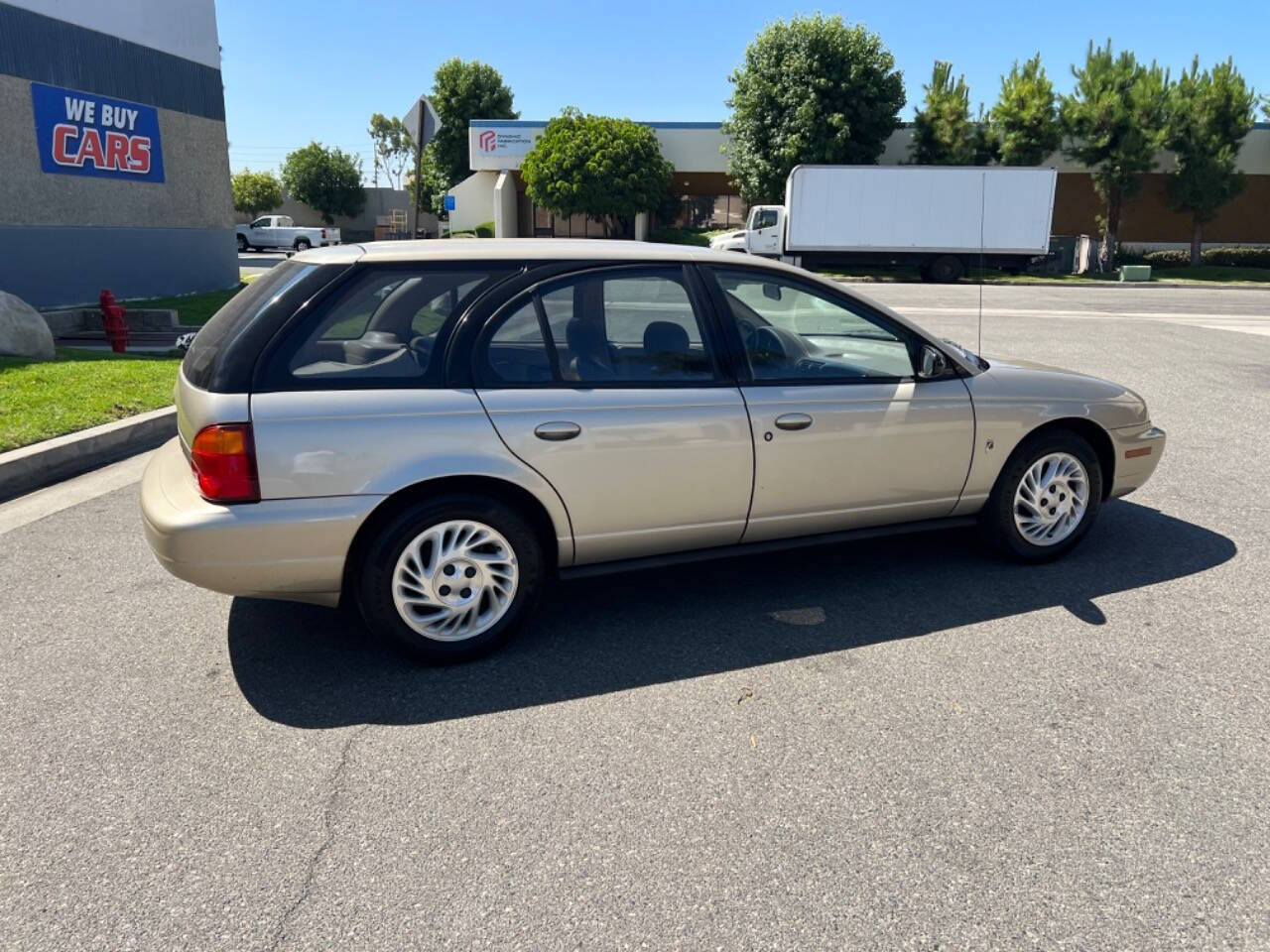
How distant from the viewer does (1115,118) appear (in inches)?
1415

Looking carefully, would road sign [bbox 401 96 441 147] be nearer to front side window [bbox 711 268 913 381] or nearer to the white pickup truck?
front side window [bbox 711 268 913 381]

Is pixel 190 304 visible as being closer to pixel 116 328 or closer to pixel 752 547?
pixel 116 328

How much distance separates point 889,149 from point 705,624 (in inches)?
1616

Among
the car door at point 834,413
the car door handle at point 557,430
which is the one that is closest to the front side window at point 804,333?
the car door at point 834,413

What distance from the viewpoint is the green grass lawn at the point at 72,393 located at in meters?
6.83

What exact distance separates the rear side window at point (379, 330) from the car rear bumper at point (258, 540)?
0.45 metres

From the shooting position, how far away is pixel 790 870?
99.2 inches

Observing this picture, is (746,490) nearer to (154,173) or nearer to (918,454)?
(918,454)

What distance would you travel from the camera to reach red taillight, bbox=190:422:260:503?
328 cm

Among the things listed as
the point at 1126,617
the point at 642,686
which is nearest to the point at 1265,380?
the point at 1126,617

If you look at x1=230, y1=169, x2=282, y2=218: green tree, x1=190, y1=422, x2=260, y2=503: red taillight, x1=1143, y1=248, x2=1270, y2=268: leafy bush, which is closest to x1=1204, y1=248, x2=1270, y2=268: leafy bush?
x1=1143, y1=248, x2=1270, y2=268: leafy bush

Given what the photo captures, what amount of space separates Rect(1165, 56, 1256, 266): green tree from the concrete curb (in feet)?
130

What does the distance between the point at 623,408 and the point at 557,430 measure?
0.30 metres

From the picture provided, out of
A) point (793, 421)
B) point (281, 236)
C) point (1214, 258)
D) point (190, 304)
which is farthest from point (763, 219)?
point (793, 421)
